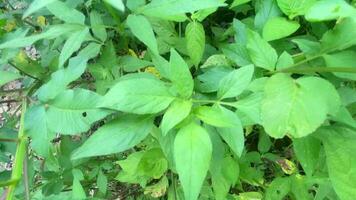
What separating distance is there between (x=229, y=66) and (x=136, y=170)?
1.15ft

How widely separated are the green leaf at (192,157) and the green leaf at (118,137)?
93 mm

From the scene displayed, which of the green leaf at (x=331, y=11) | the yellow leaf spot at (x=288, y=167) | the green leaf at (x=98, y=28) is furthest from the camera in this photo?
the yellow leaf spot at (x=288, y=167)

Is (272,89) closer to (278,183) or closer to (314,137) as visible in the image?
(314,137)

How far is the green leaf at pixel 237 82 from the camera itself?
0.85 metres

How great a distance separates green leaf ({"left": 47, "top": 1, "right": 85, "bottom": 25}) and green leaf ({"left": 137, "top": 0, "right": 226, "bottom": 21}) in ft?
0.47

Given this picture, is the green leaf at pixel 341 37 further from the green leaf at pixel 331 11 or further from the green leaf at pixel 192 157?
the green leaf at pixel 192 157

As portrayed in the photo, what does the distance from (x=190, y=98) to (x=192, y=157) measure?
5.7 inches

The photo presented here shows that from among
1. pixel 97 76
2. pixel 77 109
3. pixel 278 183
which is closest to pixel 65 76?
pixel 77 109

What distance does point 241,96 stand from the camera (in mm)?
961

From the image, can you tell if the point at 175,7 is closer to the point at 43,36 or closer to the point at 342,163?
the point at 43,36

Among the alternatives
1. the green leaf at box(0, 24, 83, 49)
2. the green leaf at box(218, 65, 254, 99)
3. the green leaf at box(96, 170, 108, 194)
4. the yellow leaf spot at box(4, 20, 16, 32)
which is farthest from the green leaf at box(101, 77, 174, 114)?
the yellow leaf spot at box(4, 20, 16, 32)

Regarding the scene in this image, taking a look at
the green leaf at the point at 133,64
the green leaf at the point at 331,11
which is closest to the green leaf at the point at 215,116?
the green leaf at the point at 331,11

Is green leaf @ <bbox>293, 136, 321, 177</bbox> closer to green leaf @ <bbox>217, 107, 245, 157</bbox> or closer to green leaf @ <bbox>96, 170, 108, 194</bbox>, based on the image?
green leaf @ <bbox>217, 107, 245, 157</bbox>

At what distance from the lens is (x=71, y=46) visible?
0.94 meters
